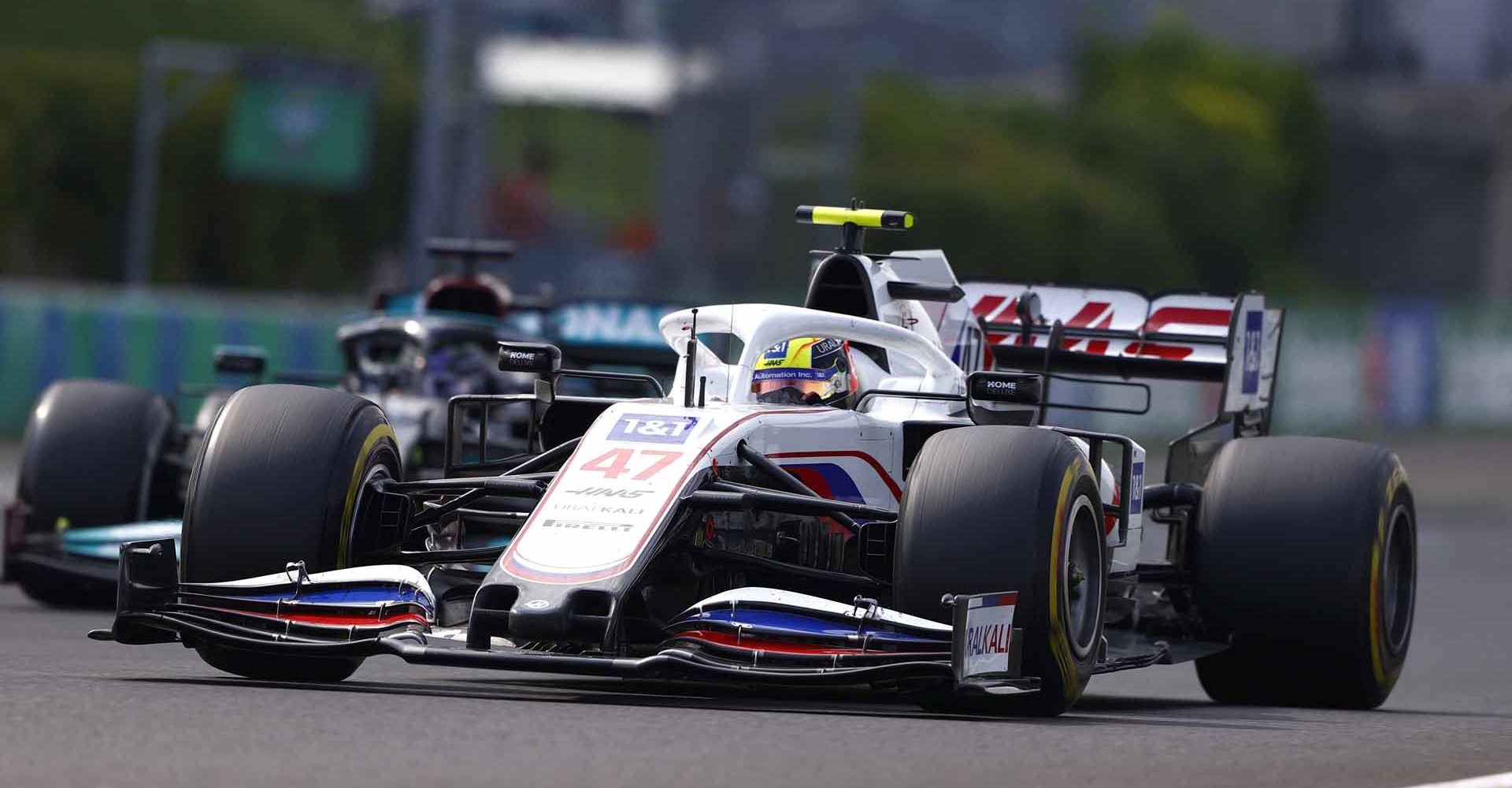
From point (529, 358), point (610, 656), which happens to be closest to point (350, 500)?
point (529, 358)

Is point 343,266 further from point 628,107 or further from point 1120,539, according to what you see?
point 1120,539

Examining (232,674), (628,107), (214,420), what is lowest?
(232,674)

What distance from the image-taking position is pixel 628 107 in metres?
48.6

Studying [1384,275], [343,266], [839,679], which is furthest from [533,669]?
[1384,275]

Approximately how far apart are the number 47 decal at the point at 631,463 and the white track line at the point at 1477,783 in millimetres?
2863

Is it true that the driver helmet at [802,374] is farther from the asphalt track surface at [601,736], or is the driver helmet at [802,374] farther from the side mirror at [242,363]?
the side mirror at [242,363]

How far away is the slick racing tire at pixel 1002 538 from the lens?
29.8 feet

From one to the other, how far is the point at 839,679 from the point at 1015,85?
266ft

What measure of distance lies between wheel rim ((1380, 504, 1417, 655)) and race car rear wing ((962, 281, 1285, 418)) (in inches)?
44.3

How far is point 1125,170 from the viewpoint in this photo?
7606 centimetres

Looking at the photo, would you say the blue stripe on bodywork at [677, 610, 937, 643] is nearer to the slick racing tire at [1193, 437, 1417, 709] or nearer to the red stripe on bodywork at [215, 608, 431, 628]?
the red stripe on bodywork at [215, 608, 431, 628]

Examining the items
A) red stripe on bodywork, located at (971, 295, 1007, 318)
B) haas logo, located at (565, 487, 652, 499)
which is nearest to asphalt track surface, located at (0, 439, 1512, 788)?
haas logo, located at (565, 487, 652, 499)

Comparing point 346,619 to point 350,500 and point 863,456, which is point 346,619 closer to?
point 350,500

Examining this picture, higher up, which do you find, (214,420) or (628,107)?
(628,107)
